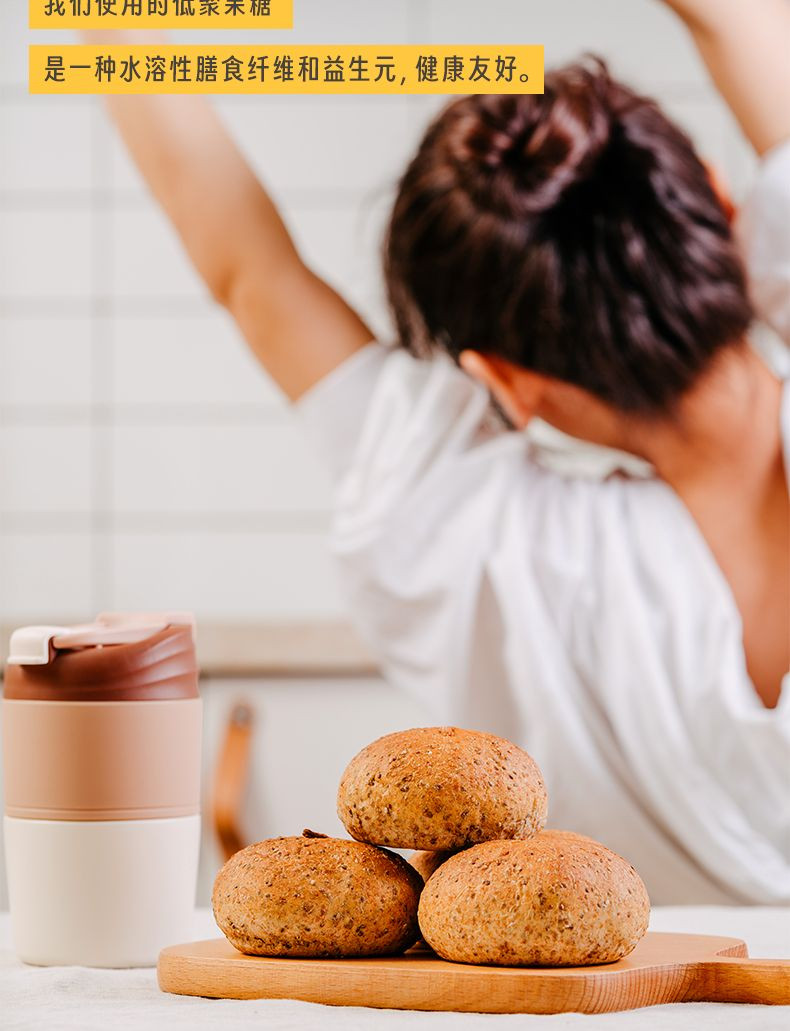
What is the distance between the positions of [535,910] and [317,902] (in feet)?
0.27

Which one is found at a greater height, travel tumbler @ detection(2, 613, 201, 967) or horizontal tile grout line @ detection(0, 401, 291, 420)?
horizontal tile grout line @ detection(0, 401, 291, 420)

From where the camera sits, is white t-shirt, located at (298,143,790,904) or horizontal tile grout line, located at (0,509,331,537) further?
horizontal tile grout line, located at (0,509,331,537)

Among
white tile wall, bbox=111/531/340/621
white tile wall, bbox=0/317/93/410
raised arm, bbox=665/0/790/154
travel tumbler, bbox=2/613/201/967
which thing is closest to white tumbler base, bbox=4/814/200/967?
travel tumbler, bbox=2/613/201/967

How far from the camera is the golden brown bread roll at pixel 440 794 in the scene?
0.48 m

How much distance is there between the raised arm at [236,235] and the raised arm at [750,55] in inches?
16.6

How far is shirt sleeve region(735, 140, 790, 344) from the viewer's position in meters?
1.18

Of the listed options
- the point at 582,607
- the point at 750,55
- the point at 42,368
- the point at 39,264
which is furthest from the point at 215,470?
the point at 750,55

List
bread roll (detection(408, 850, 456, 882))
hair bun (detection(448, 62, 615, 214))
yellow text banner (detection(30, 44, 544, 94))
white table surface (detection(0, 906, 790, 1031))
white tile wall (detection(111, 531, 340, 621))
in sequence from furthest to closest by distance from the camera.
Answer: white tile wall (detection(111, 531, 340, 621)) < hair bun (detection(448, 62, 615, 214)) < yellow text banner (detection(30, 44, 544, 94)) < bread roll (detection(408, 850, 456, 882)) < white table surface (detection(0, 906, 790, 1031))

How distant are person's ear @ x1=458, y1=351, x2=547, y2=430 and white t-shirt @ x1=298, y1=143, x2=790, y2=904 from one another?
0.07ft

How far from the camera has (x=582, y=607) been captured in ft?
3.99

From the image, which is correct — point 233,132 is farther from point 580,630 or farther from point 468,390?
point 580,630

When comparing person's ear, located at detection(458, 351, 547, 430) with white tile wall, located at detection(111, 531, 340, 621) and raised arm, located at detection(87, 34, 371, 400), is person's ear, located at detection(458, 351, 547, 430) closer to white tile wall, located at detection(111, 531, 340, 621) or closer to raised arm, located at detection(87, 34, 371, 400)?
raised arm, located at detection(87, 34, 371, 400)

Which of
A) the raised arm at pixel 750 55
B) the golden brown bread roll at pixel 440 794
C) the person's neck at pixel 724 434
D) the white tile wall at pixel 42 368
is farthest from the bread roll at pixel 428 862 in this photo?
the white tile wall at pixel 42 368

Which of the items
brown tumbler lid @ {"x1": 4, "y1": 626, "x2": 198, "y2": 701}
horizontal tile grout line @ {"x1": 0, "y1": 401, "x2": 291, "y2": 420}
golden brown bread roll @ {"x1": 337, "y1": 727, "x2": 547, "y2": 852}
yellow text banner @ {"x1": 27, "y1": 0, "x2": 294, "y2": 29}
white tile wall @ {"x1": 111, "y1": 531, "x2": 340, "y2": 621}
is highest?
yellow text banner @ {"x1": 27, "y1": 0, "x2": 294, "y2": 29}
